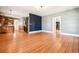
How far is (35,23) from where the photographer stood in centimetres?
833

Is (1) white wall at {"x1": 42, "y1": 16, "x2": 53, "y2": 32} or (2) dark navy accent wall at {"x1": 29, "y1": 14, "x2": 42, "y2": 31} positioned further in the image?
(1) white wall at {"x1": 42, "y1": 16, "x2": 53, "y2": 32}

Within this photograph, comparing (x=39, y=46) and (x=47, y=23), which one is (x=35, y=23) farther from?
(x=39, y=46)

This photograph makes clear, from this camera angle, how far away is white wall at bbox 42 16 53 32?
8312 millimetres

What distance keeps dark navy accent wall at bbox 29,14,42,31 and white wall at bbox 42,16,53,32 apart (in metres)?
0.42

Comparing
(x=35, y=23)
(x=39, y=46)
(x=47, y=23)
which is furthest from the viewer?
(x=47, y=23)

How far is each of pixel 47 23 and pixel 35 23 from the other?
4.06 ft

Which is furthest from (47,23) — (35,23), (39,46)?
(39,46)

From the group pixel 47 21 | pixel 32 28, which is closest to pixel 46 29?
pixel 47 21

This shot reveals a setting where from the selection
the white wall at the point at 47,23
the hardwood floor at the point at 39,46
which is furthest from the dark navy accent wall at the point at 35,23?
the hardwood floor at the point at 39,46

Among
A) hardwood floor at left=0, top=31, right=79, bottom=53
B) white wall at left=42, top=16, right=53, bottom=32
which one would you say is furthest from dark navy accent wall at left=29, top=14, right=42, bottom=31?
hardwood floor at left=0, top=31, right=79, bottom=53

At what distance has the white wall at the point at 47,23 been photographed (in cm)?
831

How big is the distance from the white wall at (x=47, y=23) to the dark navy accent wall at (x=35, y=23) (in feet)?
1.37

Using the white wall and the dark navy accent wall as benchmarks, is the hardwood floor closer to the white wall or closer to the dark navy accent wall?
the dark navy accent wall

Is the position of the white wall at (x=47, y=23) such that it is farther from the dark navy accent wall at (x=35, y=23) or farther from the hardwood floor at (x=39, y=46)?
the hardwood floor at (x=39, y=46)
